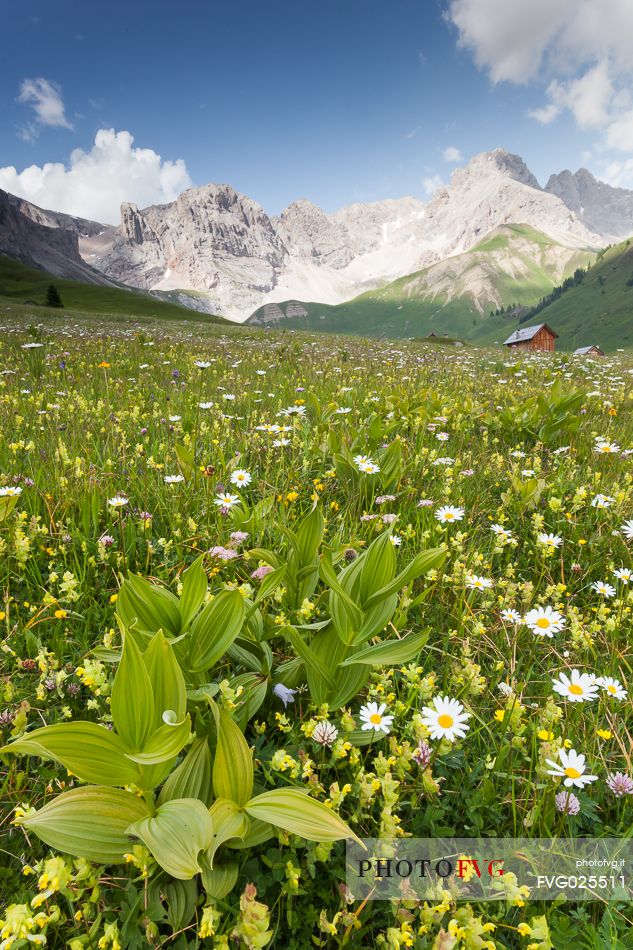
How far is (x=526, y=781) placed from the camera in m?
1.73

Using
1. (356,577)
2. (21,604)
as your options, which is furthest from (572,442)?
(21,604)

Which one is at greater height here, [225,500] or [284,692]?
[225,500]

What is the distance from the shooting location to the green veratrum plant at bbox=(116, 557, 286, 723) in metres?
1.83

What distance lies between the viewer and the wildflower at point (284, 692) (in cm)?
193

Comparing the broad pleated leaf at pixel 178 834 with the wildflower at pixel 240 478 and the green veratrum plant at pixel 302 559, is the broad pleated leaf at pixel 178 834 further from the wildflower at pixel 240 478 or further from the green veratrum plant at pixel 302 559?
the wildflower at pixel 240 478

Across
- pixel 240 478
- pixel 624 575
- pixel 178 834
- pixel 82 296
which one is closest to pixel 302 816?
pixel 178 834

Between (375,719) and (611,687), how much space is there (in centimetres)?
115

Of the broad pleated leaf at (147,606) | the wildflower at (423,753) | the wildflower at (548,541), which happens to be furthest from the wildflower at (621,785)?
the broad pleated leaf at (147,606)

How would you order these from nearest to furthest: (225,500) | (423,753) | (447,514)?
(423,753) < (225,500) < (447,514)

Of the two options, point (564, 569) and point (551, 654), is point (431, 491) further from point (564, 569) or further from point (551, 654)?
point (551, 654)

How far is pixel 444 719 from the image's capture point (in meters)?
1.80

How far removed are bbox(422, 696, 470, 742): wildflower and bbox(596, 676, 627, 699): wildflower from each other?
2.39ft

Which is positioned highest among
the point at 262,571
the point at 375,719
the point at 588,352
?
the point at 588,352

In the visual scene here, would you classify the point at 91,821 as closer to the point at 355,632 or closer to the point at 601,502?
the point at 355,632
